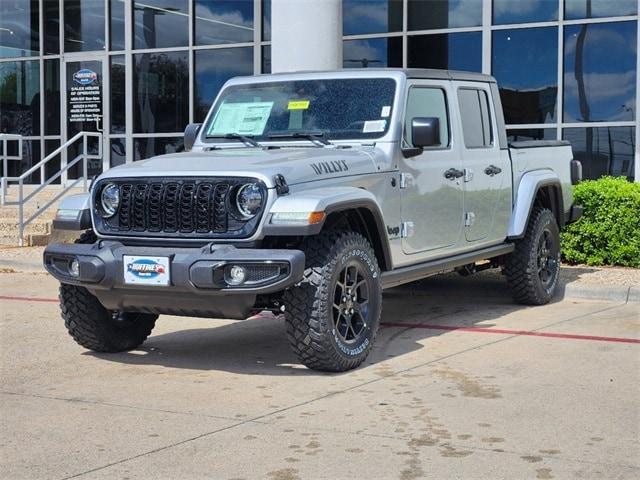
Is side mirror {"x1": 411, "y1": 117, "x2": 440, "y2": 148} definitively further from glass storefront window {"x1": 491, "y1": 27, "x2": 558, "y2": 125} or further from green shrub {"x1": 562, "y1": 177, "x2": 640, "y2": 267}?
glass storefront window {"x1": 491, "y1": 27, "x2": 558, "y2": 125}

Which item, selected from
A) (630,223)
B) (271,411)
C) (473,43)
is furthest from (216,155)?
(473,43)

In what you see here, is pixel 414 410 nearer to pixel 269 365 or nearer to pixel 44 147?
pixel 269 365

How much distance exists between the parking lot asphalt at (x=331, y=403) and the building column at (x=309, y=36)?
184 inches

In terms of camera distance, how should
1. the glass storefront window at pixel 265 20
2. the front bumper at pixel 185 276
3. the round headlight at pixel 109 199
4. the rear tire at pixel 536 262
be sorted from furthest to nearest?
the glass storefront window at pixel 265 20 < the rear tire at pixel 536 262 < the round headlight at pixel 109 199 < the front bumper at pixel 185 276

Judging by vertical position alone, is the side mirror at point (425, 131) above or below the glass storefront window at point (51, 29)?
below

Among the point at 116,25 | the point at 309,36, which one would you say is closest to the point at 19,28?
the point at 116,25

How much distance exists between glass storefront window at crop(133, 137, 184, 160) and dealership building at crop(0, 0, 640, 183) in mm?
25

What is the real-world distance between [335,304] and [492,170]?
2691 mm

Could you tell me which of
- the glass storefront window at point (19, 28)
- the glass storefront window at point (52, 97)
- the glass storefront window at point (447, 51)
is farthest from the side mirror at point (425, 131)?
the glass storefront window at point (19, 28)

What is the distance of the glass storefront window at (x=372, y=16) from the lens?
1698 centimetres

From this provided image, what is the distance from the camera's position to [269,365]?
699 centimetres

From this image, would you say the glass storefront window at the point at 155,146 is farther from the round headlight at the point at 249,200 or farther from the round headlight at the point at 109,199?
the round headlight at the point at 249,200

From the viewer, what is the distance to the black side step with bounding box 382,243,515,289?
7.34m

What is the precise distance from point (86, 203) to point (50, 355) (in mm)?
1172
